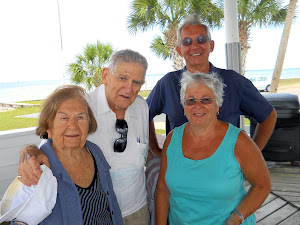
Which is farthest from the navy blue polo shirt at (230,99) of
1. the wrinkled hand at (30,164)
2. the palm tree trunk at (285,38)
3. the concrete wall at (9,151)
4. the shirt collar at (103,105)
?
the palm tree trunk at (285,38)

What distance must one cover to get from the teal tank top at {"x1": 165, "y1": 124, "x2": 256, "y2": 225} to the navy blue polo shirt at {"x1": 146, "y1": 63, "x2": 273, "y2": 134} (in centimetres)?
56

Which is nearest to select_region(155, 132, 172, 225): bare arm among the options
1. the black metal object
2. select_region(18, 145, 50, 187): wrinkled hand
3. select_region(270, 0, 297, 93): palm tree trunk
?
select_region(18, 145, 50, 187): wrinkled hand

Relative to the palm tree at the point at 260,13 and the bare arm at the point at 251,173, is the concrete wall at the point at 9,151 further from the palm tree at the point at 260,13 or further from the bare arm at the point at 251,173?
the palm tree at the point at 260,13

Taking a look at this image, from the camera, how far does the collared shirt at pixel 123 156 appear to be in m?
1.65

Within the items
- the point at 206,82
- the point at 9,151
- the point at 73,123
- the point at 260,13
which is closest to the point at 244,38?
the point at 260,13

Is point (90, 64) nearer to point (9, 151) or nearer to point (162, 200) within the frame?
point (9, 151)

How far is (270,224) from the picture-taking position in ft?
9.37

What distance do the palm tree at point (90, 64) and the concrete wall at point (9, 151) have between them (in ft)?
24.0

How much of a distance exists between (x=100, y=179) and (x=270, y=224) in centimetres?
217

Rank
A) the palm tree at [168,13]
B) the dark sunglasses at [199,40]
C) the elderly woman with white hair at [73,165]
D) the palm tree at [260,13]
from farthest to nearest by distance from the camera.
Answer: the palm tree at [260,13] → the palm tree at [168,13] → the dark sunglasses at [199,40] → the elderly woman with white hair at [73,165]

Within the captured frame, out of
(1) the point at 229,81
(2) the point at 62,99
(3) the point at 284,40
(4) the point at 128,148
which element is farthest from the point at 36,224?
(3) the point at 284,40

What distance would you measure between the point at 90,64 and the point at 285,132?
8473 mm

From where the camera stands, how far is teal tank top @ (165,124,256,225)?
1485 mm

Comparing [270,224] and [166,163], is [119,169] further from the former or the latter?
[270,224]
